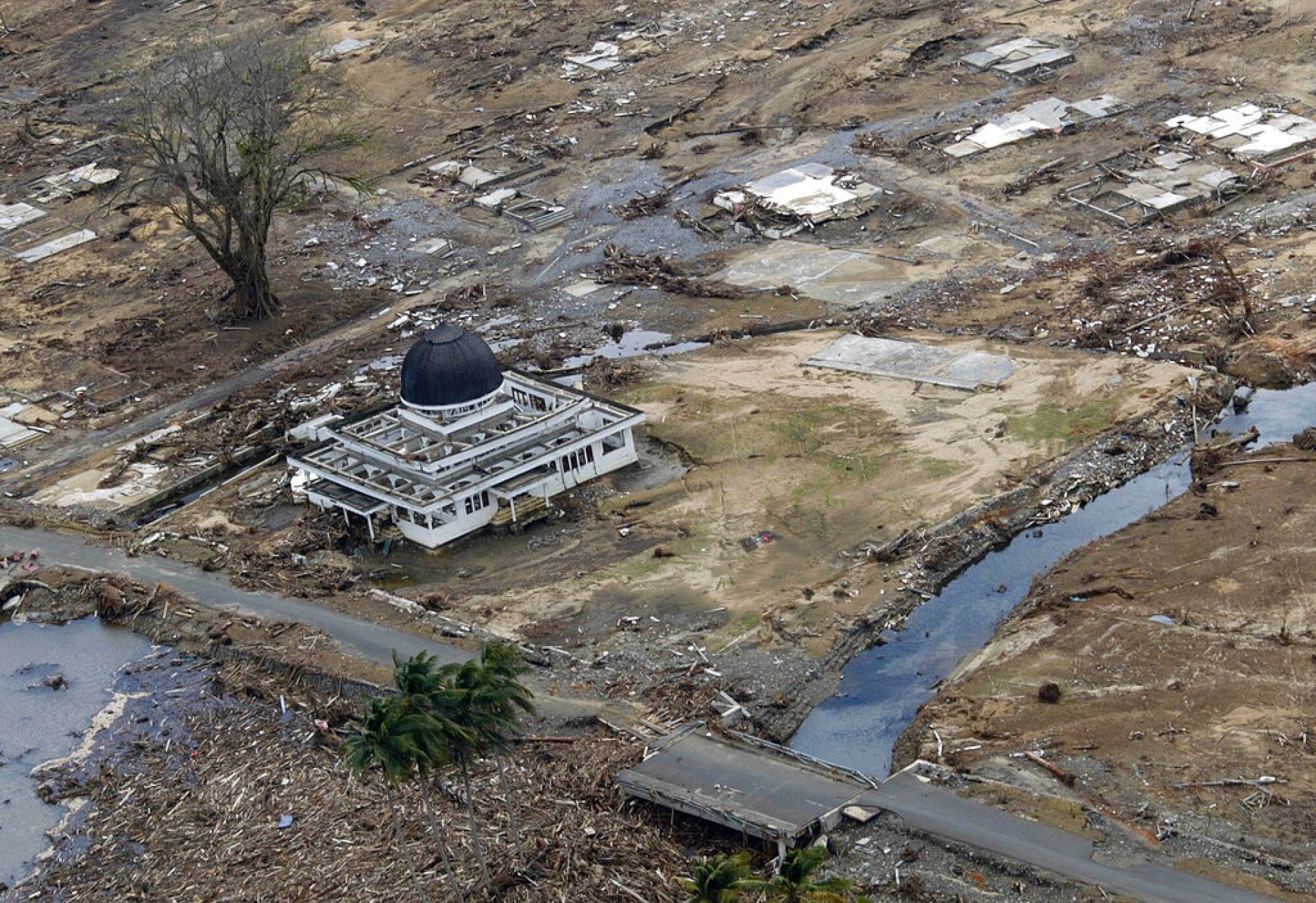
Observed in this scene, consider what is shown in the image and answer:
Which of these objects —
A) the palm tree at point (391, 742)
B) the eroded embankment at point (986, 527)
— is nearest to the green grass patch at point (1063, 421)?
the eroded embankment at point (986, 527)

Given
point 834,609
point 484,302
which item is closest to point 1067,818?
point 834,609

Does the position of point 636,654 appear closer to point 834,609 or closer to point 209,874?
point 834,609

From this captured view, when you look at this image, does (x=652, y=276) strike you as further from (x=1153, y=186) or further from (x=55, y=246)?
(x=55, y=246)

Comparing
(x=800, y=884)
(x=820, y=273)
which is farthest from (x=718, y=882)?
(x=820, y=273)

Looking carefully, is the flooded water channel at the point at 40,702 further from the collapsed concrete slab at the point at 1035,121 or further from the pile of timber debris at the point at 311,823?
the collapsed concrete slab at the point at 1035,121

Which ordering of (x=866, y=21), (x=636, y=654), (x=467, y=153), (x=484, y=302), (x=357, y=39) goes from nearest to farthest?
(x=636, y=654)
(x=484, y=302)
(x=467, y=153)
(x=866, y=21)
(x=357, y=39)

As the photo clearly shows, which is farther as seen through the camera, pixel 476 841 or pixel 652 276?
pixel 652 276
